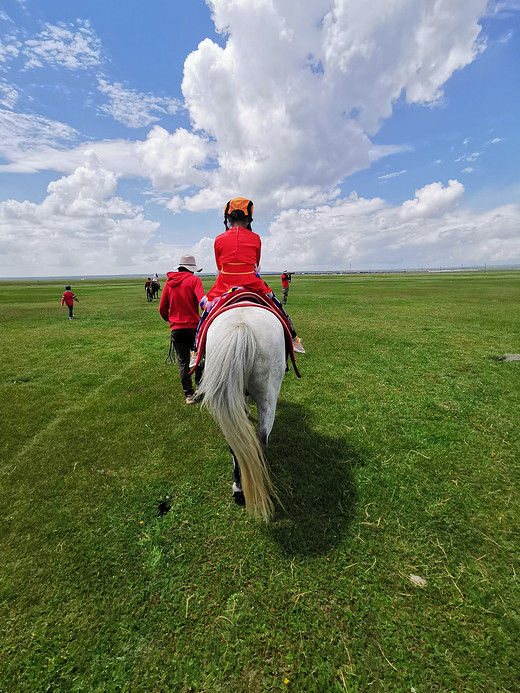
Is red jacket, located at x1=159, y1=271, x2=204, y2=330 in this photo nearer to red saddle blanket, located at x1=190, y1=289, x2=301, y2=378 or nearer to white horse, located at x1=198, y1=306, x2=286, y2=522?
red saddle blanket, located at x1=190, y1=289, x2=301, y2=378

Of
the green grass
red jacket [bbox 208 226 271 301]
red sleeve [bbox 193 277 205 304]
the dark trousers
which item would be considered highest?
red jacket [bbox 208 226 271 301]

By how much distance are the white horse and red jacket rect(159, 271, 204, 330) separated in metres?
2.45

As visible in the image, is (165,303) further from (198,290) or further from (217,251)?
(217,251)

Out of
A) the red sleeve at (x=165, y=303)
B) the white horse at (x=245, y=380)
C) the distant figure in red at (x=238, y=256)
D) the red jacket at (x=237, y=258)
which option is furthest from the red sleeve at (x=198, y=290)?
the white horse at (x=245, y=380)

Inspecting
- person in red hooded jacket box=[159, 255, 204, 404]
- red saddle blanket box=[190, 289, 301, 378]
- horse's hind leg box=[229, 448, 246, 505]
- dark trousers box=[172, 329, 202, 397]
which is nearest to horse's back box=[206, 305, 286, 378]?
red saddle blanket box=[190, 289, 301, 378]

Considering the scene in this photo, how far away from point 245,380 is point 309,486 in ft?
5.97

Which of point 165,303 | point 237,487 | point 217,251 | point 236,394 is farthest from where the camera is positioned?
point 165,303

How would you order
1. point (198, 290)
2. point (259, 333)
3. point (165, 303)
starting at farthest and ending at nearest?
1. point (165, 303)
2. point (198, 290)
3. point (259, 333)

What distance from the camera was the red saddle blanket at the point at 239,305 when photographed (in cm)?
327

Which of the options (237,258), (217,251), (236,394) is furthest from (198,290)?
(236,394)

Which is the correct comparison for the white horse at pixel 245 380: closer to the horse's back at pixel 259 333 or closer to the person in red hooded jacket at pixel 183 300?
the horse's back at pixel 259 333

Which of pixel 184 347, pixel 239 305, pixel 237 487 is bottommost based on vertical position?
pixel 237 487

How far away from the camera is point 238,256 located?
371 centimetres

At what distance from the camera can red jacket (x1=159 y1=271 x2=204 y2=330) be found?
5.41 m
